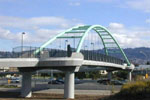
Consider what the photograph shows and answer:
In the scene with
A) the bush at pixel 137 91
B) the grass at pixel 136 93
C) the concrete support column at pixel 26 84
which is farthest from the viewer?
the concrete support column at pixel 26 84

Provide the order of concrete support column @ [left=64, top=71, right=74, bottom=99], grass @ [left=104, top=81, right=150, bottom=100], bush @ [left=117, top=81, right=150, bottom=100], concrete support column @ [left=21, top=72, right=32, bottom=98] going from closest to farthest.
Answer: grass @ [left=104, top=81, right=150, bottom=100] < bush @ [left=117, top=81, right=150, bottom=100] < concrete support column @ [left=64, top=71, right=74, bottom=99] < concrete support column @ [left=21, top=72, right=32, bottom=98]

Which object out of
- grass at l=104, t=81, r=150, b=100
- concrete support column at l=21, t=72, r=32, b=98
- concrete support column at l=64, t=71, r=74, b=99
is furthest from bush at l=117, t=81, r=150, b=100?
concrete support column at l=21, t=72, r=32, b=98

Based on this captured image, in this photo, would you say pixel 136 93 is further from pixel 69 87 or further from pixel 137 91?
pixel 69 87

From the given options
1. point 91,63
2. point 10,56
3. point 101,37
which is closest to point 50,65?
point 10,56

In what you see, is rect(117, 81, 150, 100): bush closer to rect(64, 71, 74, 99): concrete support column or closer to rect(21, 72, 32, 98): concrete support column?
rect(64, 71, 74, 99): concrete support column

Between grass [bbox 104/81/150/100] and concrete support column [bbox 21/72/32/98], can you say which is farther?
concrete support column [bbox 21/72/32/98]

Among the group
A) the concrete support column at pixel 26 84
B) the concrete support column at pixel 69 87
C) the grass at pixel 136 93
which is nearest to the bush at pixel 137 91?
the grass at pixel 136 93

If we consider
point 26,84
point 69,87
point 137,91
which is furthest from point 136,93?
point 26,84

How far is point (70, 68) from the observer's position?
45.4 metres

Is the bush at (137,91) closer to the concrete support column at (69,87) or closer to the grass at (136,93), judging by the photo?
the grass at (136,93)

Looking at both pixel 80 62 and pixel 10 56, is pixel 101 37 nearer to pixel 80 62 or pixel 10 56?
pixel 80 62

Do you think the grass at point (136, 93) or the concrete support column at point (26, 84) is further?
the concrete support column at point (26, 84)

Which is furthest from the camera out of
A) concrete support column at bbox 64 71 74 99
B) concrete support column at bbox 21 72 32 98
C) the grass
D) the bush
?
concrete support column at bbox 21 72 32 98

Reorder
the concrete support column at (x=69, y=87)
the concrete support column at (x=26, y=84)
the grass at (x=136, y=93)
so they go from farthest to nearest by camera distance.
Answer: the concrete support column at (x=26, y=84) < the concrete support column at (x=69, y=87) < the grass at (x=136, y=93)
